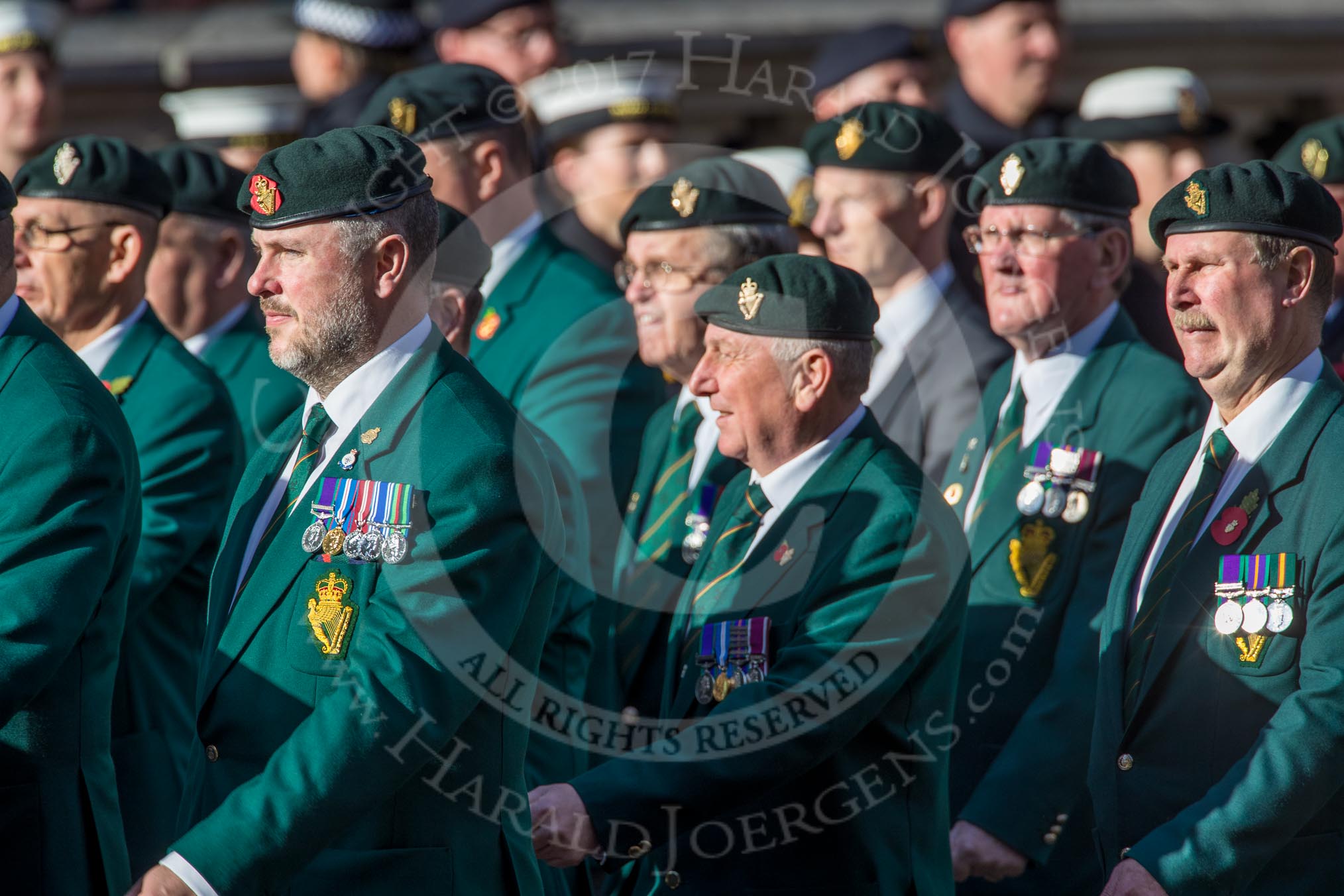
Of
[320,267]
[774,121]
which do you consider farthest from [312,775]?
[774,121]

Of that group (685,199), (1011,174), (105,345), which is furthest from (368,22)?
(1011,174)

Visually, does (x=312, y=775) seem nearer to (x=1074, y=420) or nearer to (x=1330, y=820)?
(x=1330, y=820)

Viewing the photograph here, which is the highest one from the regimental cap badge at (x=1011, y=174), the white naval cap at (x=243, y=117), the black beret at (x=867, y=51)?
the black beret at (x=867, y=51)

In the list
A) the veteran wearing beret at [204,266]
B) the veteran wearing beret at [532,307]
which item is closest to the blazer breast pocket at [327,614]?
the veteran wearing beret at [532,307]

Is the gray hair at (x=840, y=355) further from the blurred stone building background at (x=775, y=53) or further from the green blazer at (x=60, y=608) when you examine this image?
the blurred stone building background at (x=775, y=53)

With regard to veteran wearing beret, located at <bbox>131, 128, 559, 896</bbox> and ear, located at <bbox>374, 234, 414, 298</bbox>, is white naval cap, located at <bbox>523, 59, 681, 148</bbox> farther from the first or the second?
ear, located at <bbox>374, 234, 414, 298</bbox>

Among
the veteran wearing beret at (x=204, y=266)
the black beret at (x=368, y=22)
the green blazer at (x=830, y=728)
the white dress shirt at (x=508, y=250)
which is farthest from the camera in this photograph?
the black beret at (x=368, y=22)

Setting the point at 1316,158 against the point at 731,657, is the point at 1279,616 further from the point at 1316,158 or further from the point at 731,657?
the point at 1316,158

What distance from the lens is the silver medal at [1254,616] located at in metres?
3.92

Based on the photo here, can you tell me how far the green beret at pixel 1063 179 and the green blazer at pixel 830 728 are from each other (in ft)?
4.30

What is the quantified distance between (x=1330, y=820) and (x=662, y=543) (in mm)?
2022

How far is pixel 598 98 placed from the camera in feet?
24.7

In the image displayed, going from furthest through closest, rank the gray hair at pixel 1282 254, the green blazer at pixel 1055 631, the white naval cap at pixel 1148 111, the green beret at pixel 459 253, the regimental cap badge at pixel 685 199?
1. the white naval cap at pixel 1148 111
2. the regimental cap badge at pixel 685 199
3. the green beret at pixel 459 253
4. the green blazer at pixel 1055 631
5. the gray hair at pixel 1282 254

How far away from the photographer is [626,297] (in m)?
5.89
